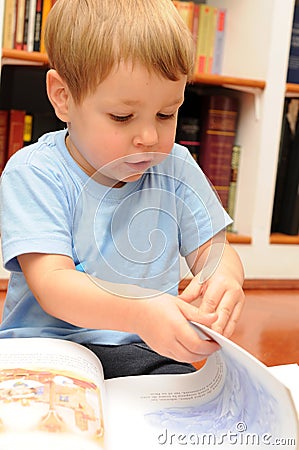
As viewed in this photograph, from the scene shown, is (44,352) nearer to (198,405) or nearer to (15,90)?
(198,405)

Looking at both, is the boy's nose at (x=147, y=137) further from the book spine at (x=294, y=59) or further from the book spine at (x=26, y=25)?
the book spine at (x=294, y=59)

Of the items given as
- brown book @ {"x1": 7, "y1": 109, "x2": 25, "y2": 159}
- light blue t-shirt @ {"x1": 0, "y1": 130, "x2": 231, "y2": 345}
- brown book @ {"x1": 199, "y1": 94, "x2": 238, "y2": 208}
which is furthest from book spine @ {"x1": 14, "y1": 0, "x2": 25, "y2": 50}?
light blue t-shirt @ {"x1": 0, "y1": 130, "x2": 231, "y2": 345}

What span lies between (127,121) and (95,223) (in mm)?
118

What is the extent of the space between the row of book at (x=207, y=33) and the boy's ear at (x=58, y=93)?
3.91 feet

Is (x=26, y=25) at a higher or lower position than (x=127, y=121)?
higher

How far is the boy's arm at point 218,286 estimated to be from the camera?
0.79 m

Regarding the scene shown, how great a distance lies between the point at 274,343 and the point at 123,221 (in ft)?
2.47

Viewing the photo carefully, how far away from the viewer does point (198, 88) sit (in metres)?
2.19

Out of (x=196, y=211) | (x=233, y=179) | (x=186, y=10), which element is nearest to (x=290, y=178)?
(x=233, y=179)

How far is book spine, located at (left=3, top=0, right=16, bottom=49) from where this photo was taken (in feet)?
6.07

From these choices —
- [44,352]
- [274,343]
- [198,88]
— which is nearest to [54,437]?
[44,352]

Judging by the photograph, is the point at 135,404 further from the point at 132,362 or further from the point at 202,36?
the point at 202,36

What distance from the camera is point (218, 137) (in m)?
2.10

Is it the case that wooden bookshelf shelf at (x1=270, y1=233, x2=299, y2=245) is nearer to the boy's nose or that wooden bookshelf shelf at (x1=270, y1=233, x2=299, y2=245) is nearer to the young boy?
the young boy
